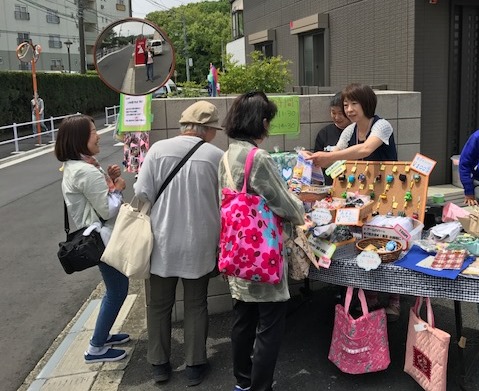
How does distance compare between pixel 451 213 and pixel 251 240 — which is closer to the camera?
pixel 251 240

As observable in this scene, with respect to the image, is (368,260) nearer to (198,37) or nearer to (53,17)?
(53,17)

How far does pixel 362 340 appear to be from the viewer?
113 inches

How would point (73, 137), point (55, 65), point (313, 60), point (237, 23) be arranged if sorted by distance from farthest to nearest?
point (55, 65) < point (237, 23) < point (313, 60) < point (73, 137)

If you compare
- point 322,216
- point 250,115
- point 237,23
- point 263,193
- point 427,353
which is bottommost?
point 427,353

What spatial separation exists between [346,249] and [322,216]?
26 centimetres

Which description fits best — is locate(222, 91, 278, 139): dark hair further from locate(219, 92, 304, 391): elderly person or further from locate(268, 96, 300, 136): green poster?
locate(268, 96, 300, 136): green poster

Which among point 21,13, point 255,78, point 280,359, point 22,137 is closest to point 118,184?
point 280,359

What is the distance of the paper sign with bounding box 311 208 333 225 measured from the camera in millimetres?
3043

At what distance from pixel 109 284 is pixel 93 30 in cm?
5736

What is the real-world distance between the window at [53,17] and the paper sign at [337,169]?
158ft

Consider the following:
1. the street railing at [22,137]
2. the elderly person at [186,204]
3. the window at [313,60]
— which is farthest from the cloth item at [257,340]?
the street railing at [22,137]

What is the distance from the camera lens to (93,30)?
55.2 metres

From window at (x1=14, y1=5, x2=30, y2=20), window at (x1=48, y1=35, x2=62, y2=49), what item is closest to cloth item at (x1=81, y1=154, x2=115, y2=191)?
window at (x1=14, y1=5, x2=30, y2=20)

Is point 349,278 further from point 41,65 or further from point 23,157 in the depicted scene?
point 41,65
